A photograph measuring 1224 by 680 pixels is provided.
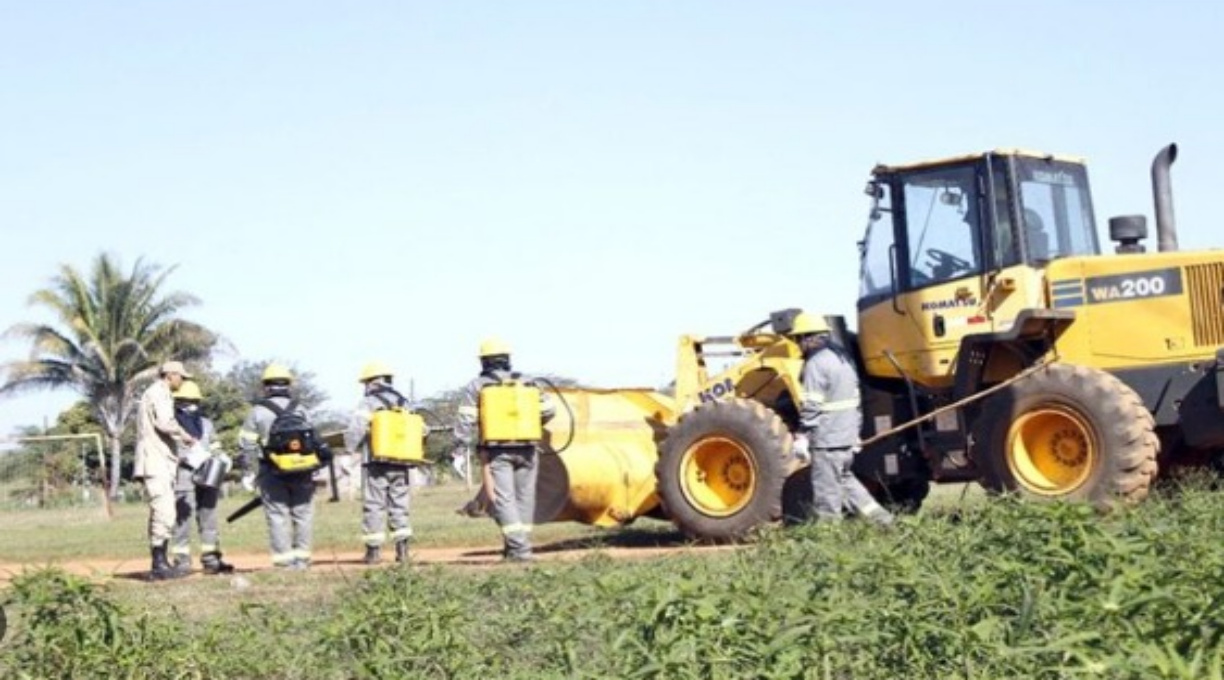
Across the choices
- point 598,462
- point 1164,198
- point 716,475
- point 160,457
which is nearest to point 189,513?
point 160,457

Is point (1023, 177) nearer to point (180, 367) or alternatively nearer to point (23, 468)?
point (180, 367)

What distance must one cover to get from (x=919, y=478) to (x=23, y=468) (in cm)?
3615

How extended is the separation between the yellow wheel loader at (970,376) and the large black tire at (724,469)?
0.02 m

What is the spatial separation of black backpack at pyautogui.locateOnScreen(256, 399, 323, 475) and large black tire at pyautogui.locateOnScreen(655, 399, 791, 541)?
9.84 feet

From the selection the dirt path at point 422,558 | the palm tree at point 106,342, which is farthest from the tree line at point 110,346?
the dirt path at point 422,558

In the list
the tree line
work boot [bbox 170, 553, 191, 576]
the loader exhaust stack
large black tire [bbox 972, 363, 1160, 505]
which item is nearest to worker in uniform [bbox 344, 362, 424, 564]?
work boot [bbox 170, 553, 191, 576]

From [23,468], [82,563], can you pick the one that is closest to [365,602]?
[82,563]

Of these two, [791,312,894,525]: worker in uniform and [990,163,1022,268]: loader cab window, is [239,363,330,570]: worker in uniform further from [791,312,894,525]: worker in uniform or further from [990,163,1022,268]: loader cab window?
[990,163,1022,268]: loader cab window

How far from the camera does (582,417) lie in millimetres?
18141

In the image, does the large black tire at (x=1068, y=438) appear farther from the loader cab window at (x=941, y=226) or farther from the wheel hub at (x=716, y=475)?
the wheel hub at (x=716, y=475)

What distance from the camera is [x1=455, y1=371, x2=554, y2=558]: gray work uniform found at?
16547 millimetres

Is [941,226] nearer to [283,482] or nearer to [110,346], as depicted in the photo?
[283,482]

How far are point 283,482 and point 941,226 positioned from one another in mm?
5848

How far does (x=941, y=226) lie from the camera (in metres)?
16.9
